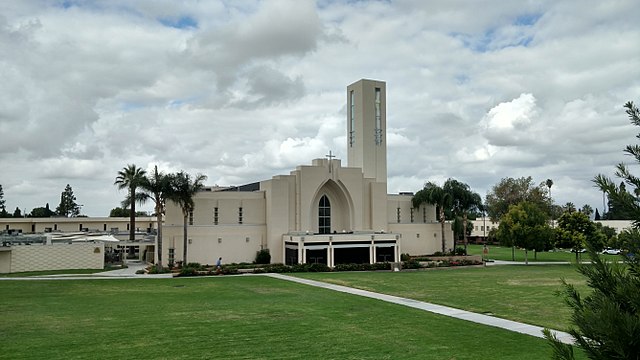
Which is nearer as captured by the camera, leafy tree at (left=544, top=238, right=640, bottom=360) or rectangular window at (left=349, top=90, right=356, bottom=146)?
leafy tree at (left=544, top=238, right=640, bottom=360)

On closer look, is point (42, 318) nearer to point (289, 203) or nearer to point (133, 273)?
point (133, 273)

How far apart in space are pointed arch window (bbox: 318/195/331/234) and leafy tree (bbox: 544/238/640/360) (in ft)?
171

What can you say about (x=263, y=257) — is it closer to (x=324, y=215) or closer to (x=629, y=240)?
(x=324, y=215)

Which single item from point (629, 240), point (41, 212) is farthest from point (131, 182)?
point (41, 212)

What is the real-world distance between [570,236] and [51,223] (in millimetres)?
64440

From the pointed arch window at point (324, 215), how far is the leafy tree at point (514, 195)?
43150 mm

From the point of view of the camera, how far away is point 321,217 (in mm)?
57719

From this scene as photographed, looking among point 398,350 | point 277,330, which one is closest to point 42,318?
point 277,330

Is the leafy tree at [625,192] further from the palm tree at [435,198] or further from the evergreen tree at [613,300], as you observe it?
the palm tree at [435,198]

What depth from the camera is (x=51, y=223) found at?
75.1m

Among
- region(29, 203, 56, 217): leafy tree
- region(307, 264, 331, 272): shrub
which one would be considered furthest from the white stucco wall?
region(29, 203, 56, 217): leafy tree

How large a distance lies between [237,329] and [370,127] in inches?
1818

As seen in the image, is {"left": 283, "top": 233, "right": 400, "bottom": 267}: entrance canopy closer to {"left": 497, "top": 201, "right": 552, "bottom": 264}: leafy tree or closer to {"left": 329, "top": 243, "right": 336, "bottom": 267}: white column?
{"left": 329, "top": 243, "right": 336, "bottom": 267}: white column

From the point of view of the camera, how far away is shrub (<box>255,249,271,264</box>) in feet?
171
